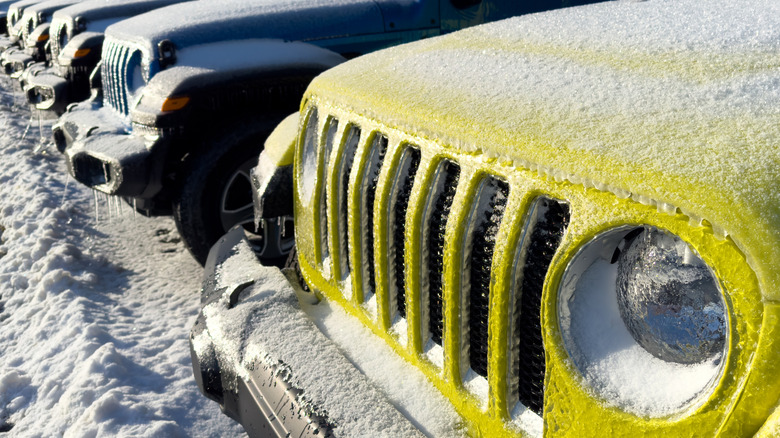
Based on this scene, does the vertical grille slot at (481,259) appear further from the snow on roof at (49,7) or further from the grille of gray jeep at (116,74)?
the snow on roof at (49,7)

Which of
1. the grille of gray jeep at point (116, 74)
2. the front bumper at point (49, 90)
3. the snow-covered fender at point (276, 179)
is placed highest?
the snow-covered fender at point (276, 179)

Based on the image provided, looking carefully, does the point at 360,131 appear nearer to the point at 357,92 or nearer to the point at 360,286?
the point at 357,92

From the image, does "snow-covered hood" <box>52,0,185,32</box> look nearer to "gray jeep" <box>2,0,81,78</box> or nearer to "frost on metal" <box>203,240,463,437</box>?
"gray jeep" <box>2,0,81,78</box>

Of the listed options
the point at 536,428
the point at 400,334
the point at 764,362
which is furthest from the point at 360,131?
the point at 764,362

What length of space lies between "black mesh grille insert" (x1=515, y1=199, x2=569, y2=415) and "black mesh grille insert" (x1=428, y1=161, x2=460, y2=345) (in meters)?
0.25

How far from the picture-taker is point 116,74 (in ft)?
15.3

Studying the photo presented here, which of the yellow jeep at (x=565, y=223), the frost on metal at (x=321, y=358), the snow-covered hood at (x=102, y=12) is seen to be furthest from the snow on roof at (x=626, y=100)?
the snow-covered hood at (x=102, y=12)

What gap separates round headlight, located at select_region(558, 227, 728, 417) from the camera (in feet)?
3.43

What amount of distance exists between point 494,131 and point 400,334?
0.69m

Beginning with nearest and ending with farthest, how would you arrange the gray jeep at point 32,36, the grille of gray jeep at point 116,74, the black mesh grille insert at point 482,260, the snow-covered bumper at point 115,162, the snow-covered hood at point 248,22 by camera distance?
the black mesh grille insert at point 482,260, the snow-covered bumper at point 115,162, the snow-covered hood at point 248,22, the grille of gray jeep at point 116,74, the gray jeep at point 32,36

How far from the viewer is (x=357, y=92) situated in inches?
74.4

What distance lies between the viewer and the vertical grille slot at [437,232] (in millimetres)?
1549

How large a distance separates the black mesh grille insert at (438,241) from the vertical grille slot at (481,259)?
85 millimetres

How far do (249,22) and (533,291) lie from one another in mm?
3448
